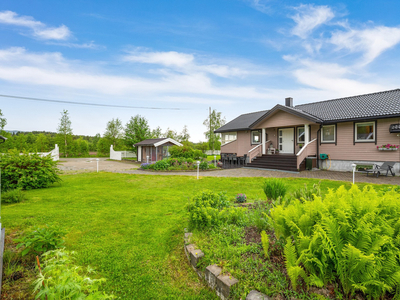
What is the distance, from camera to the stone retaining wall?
1.83 meters

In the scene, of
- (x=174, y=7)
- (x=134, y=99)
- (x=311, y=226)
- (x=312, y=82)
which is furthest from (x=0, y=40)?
(x=312, y=82)

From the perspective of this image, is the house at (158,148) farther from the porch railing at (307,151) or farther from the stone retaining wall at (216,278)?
the stone retaining wall at (216,278)

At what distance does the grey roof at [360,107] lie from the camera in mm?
10977

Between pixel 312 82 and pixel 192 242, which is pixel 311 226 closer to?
pixel 192 242

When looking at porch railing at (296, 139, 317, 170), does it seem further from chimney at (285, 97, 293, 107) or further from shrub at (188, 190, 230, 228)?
shrub at (188, 190, 230, 228)

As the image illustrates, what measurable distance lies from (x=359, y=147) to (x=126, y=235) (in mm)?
13837

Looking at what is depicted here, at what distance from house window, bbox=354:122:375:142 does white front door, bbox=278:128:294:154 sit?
4.16 meters

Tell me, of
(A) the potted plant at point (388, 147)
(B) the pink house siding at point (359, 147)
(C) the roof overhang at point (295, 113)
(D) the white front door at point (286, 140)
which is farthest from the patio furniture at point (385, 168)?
(D) the white front door at point (286, 140)

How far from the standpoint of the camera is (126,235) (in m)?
3.54

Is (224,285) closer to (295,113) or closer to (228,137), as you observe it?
(295,113)

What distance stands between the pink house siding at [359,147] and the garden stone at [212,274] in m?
13.4

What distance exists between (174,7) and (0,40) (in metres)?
8.28

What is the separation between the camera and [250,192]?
690 cm

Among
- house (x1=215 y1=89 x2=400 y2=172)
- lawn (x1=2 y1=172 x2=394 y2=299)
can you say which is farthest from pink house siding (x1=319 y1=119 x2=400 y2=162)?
lawn (x1=2 y1=172 x2=394 y2=299)
